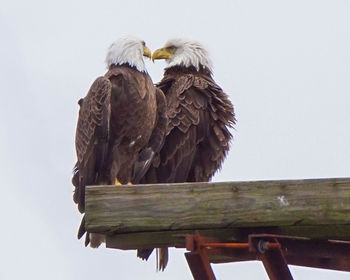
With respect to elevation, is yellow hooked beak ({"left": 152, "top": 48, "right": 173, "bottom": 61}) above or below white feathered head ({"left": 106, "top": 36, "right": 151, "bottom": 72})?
above

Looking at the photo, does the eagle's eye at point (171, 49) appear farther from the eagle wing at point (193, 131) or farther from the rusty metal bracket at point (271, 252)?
the rusty metal bracket at point (271, 252)

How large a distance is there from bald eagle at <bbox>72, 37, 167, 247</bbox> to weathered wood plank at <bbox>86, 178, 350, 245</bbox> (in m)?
4.11

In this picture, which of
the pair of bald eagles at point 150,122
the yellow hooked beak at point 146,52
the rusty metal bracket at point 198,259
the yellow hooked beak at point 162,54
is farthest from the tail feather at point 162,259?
the rusty metal bracket at point 198,259

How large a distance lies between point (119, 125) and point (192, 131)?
3.11ft

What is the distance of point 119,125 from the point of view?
8.16 metres

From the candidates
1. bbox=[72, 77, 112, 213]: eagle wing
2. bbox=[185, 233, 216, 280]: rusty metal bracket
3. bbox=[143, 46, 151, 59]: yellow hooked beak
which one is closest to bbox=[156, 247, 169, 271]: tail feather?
bbox=[72, 77, 112, 213]: eagle wing

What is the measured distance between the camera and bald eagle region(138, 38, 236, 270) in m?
8.87

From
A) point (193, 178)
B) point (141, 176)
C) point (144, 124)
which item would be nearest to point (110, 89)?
point (144, 124)

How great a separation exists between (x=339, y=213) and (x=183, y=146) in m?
5.41

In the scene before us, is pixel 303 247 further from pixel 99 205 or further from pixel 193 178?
pixel 193 178

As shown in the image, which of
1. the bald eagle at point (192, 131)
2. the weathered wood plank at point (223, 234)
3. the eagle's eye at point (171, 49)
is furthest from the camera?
the eagle's eye at point (171, 49)

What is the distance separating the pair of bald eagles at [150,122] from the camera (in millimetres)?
8047

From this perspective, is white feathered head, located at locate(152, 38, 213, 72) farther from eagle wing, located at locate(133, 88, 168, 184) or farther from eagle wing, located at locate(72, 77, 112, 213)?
eagle wing, located at locate(72, 77, 112, 213)

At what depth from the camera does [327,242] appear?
3766 mm
